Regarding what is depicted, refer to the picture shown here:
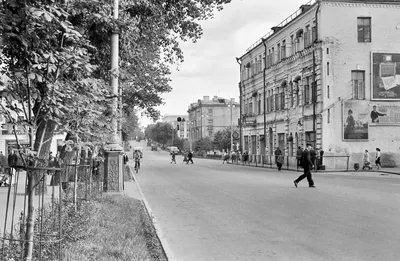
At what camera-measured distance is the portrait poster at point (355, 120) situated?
3631cm

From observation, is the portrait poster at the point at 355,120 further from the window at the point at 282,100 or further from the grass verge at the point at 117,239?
the grass verge at the point at 117,239

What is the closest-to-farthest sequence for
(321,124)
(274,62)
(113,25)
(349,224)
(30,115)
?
(30,115)
(349,224)
(113,25)
(321,124)
(274,62)

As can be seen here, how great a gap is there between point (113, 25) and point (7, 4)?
9.00 m

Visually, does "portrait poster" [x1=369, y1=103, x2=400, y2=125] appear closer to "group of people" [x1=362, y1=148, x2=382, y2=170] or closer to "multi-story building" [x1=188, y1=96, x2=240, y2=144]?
"group of people" [x1=362, y1=148, x2=382, y2=170]

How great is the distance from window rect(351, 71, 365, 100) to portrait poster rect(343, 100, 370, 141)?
0.57m

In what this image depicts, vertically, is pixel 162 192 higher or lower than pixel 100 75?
lower

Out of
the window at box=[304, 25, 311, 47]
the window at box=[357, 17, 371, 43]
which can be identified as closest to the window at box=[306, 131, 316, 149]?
the window at box=[304, 25, 311, 47]

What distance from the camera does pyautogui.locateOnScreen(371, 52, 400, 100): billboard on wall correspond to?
120 ft

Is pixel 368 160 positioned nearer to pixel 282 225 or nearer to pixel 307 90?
pixel 307 90

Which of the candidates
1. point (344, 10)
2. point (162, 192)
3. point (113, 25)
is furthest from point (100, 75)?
point (344, 10)

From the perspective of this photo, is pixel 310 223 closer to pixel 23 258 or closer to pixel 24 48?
pixel 23 258

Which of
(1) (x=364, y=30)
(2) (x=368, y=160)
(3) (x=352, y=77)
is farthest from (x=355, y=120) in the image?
(1) (x=364, y=30)

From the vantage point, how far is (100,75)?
14.2 metres

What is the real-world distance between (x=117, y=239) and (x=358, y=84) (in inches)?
1298
